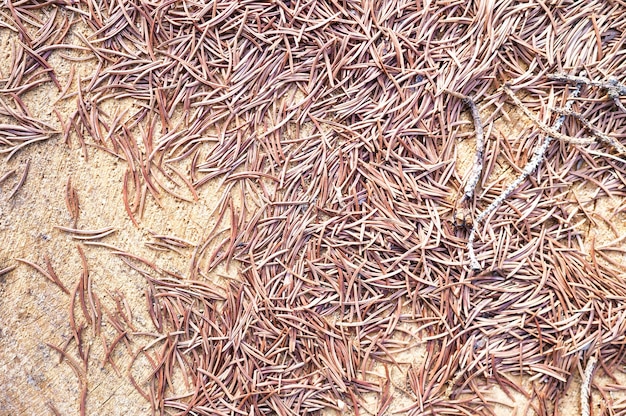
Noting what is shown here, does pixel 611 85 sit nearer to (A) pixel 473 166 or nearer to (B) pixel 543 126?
(B) pixel 543 126

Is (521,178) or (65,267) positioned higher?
(521,178)

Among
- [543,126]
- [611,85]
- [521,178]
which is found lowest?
[521,178]

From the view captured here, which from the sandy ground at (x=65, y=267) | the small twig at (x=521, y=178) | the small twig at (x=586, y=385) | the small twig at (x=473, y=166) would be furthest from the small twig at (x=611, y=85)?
the sandy ground at (x=65, y=267)

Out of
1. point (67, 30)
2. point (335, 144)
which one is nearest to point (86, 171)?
point (67, 30)

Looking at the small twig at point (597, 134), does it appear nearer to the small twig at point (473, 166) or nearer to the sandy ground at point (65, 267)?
the small twig at point (473, 166)

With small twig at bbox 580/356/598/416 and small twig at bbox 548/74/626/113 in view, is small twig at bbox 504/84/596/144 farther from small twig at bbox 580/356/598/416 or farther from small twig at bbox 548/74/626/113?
small twig at bbox 580/356/598/416

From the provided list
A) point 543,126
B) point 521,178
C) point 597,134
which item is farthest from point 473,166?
point 597,134
